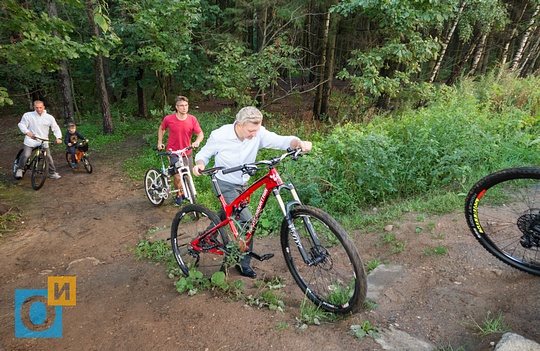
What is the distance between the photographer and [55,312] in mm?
3629

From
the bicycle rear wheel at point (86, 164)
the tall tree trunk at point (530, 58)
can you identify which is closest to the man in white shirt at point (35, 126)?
the bicycle rear wheel at point (86, 164)

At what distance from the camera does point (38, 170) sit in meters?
8.51

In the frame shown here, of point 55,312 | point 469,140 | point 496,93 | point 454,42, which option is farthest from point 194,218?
point 454,42

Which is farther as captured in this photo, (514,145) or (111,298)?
(514,145)

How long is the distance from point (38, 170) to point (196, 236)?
693 cm

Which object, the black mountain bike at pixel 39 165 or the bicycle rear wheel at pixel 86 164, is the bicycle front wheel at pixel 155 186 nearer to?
the black mountain bike at pixel 39 165

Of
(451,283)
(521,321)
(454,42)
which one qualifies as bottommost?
(451,283)

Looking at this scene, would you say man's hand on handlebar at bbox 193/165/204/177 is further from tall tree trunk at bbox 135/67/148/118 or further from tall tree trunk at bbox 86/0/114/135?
tall tree trunk at bbox 135/67/148/118

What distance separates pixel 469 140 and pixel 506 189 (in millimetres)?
1448

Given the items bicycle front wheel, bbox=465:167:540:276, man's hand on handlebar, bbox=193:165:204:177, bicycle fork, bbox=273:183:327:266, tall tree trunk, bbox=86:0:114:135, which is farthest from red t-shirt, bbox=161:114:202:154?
tall tree trunk, bbox=86:0:114:135

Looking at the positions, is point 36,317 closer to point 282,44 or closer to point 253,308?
point 253,308

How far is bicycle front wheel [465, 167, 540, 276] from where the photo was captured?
9.64 ft

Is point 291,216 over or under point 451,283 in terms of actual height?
over

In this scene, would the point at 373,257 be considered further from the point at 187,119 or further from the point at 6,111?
the point at 6,111
